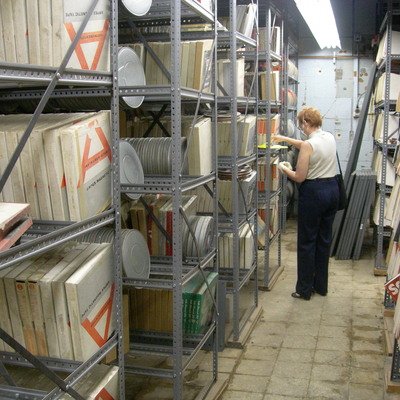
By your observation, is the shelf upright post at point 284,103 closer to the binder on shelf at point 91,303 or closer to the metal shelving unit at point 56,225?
the metal shelving unit at point 56,225

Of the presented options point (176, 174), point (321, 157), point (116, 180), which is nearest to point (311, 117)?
point (321, 157)

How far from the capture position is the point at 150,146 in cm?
295

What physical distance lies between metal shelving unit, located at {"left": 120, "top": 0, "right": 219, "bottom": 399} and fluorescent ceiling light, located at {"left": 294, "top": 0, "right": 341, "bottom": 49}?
234 cm

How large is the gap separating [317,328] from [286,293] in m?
0.86

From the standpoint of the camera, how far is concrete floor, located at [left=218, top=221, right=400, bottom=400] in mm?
3328

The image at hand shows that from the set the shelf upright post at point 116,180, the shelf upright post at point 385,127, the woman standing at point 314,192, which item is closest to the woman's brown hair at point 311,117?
the woman standing at point 314,192

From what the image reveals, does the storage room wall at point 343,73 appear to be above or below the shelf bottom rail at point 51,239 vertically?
above

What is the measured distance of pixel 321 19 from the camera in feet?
19.8

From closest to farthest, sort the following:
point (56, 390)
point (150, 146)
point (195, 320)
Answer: point (56, 390) < point (150, 146) < point (195, 320)

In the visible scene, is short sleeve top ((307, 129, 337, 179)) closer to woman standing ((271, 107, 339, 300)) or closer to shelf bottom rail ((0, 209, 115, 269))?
woman standing ((271, 107, 339, 300))

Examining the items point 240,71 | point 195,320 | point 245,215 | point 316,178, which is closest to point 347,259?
point 316,178

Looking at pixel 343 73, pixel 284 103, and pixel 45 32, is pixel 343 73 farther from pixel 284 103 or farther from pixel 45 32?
pixel 45 32

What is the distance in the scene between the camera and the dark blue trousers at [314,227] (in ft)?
15.0

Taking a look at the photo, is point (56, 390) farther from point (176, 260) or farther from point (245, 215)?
point (245, 215)
